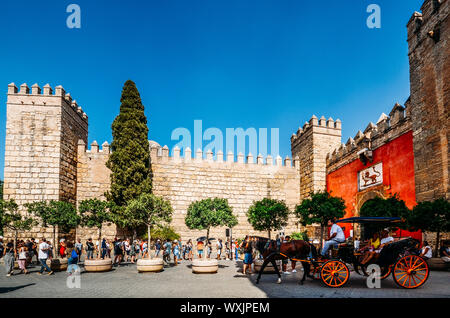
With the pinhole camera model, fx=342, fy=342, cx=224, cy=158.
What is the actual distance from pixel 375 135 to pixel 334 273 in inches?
430

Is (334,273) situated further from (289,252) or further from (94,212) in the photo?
(94,212)

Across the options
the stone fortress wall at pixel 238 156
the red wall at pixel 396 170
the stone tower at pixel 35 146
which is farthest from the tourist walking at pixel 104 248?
the red wall at pixel 396 170

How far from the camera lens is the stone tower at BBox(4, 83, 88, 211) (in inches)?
698

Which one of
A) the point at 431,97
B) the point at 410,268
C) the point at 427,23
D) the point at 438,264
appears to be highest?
the point at 427,23

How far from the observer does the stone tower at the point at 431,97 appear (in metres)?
11.7

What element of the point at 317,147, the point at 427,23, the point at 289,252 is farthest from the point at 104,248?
the point at 427,23

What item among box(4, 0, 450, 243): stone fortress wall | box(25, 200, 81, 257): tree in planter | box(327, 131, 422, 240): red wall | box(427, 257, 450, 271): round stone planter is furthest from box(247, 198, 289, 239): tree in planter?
box(25, 200, 81, 257): tree in planter

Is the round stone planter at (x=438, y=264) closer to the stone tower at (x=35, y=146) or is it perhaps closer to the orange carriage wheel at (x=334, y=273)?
the orange carriage wheel at (x=334, y=273)

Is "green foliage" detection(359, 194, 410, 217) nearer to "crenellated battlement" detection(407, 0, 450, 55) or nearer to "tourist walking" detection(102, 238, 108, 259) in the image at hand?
"crenellated battlement" detection(407, 0, 450, 55)

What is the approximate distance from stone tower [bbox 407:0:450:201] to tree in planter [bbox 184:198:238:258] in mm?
8448

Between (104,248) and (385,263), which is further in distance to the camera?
(104,248)

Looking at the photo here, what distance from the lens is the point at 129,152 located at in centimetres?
1920

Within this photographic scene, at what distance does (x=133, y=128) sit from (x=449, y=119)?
1513 centimetres

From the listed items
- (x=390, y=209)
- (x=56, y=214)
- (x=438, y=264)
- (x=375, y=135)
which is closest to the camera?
(x=438, y=264)
